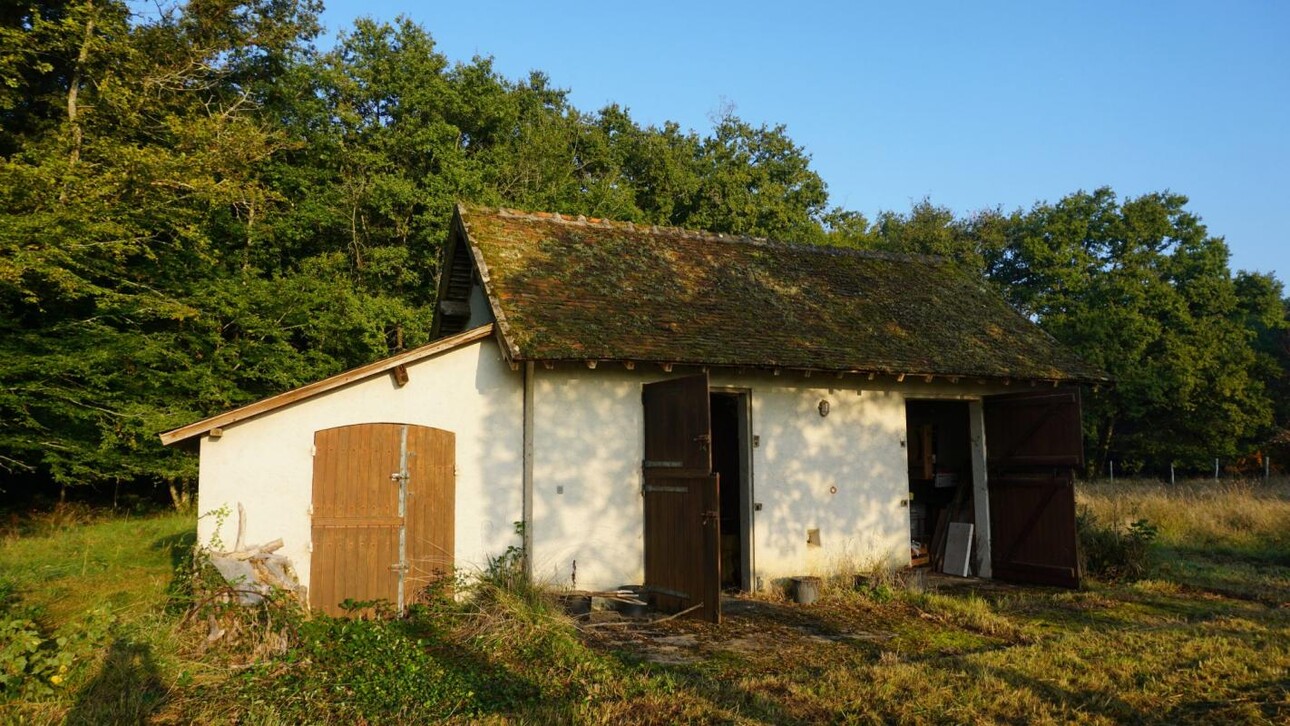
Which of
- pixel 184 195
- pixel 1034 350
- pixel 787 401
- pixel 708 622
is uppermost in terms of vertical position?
pixel 184 195

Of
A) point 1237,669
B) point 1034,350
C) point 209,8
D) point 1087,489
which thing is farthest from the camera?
point 1087,489

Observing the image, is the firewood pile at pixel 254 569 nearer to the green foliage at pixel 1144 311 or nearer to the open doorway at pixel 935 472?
the open doorway at pixel 935 472

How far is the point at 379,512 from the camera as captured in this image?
891 cm

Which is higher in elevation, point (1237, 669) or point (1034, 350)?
point (1034, 350)

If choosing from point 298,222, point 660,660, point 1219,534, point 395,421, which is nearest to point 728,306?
point 395,421

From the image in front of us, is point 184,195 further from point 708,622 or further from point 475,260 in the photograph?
point 708,622

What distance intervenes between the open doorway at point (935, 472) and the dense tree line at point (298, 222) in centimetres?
1199

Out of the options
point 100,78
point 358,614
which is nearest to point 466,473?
point 358,614

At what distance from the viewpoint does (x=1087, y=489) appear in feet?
68.4

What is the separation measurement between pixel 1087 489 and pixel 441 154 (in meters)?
18.4

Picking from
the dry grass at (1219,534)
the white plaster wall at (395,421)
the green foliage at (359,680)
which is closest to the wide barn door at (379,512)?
the white plaster wall at (395,421)

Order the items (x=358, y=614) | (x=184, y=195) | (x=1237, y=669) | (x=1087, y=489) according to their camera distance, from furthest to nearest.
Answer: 1. (x=1087, y=489)
2. (x=184, y=195)
3. (x=358, y=614)
4. (x=1237, y=669)

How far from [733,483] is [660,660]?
246 inches

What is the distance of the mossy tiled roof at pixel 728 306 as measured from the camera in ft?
33.0
